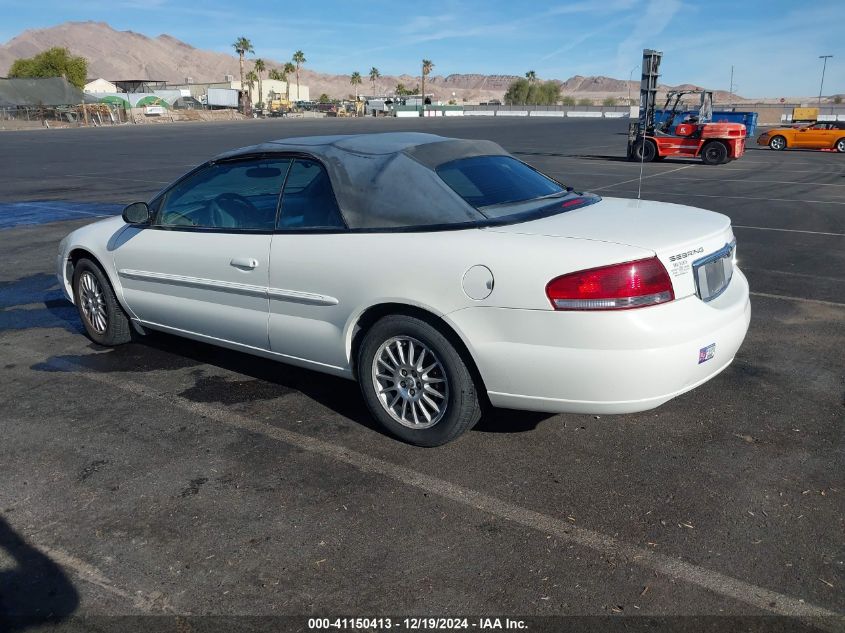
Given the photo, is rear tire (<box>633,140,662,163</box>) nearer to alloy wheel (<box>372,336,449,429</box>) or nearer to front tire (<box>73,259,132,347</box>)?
front tire (<box>73,259,132,347</box>)

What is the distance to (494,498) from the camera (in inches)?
138

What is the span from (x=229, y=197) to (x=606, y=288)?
8.90ft

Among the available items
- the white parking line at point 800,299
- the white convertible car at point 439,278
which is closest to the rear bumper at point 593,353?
the white convertible car at point 439,278

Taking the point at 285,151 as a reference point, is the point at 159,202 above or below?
below

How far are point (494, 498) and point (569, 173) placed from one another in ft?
59.1

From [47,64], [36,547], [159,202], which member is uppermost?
[47,64]

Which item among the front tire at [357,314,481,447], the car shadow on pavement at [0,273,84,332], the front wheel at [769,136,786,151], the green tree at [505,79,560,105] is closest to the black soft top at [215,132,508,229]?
the front tire at [357,314,481,447]

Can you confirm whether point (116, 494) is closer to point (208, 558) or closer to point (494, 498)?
point (208, 558)

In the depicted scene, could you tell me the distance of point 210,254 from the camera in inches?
185

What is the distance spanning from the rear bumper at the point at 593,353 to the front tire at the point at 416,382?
0.50 ft

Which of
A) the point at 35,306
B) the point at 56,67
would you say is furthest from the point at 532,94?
the point at 35,306

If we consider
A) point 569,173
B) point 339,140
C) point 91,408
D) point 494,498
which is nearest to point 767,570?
point 494,498

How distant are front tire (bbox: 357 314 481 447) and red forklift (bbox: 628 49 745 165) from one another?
19804mm

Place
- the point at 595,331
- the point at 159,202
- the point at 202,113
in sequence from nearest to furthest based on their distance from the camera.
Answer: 1. the point at 595,331
2. the point at 159,202
3. the point at 202,113
